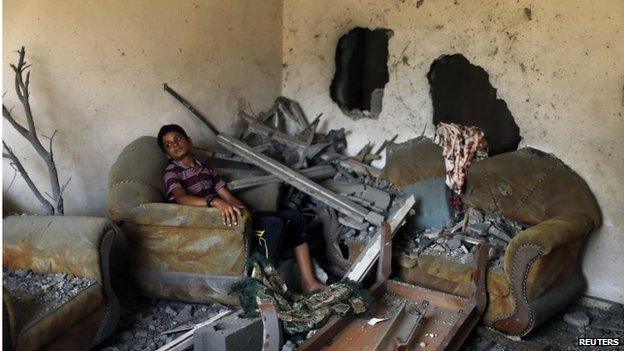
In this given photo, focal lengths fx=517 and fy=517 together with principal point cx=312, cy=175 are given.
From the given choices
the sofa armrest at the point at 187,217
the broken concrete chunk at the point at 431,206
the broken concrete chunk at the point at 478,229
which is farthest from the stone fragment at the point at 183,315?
the broken concrete chunk at the point at 478,229

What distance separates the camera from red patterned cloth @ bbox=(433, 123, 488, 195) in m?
3.97

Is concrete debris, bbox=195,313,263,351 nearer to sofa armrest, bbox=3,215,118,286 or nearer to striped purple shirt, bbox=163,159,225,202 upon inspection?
sofa armrest, bbox=3,215,118,286

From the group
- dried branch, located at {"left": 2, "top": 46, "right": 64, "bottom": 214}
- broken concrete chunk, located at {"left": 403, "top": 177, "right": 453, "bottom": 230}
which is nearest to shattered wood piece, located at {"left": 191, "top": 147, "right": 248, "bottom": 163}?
dried branch, located at {"left": 2, "top": 46, "right": 64, "bottom": 214}

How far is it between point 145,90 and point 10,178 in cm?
119

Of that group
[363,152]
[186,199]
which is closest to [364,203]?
[363,152]

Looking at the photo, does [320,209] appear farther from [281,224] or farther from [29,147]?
[29,147]

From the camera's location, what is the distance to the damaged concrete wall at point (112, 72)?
3424mm

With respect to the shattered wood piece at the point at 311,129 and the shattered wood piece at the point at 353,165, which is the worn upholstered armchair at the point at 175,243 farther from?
the shattered wood piece at the point at 311,129

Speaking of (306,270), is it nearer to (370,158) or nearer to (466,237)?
(466,237)

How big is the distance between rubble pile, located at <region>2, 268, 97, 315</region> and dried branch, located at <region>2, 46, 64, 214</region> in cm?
62

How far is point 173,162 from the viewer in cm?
371

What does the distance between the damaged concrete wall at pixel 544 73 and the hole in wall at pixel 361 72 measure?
0.30 feet

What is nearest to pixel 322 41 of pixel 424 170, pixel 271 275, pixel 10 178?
pixel 424 170
